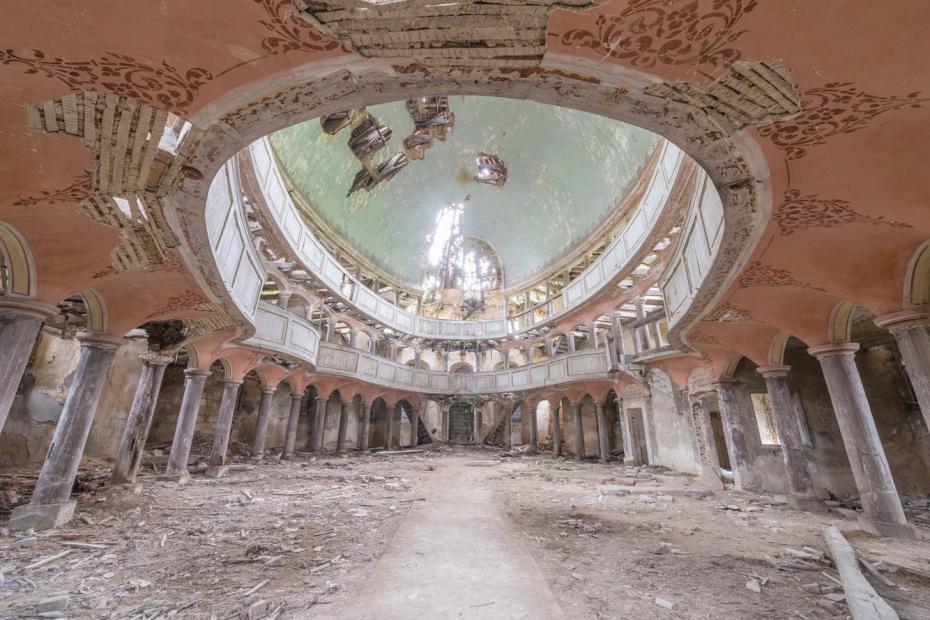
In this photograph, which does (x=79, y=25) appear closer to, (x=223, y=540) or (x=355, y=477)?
(x=223, y=540)

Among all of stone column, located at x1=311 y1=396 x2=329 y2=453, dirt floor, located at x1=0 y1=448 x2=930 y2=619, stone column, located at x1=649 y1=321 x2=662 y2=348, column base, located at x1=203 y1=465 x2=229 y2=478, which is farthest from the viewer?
stone column, located at x1=311 y1=396 x2=329 y2=453

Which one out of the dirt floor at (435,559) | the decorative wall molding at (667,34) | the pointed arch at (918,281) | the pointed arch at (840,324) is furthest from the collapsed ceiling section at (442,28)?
the pointed arch at (840,324)

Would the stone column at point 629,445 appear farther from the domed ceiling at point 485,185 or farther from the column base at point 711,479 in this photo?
the domed ceiling at point 485,185

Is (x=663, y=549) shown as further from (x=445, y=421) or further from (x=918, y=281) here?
(x=445, y=421)

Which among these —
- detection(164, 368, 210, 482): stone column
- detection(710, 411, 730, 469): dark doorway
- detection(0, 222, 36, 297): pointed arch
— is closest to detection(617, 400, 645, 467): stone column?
detection(710, 411, 730, 469): dark doorway

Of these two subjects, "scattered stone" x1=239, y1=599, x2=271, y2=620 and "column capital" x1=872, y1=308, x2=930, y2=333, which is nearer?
"scattered stone" x1=239, y1=599, x2=271, y2=620

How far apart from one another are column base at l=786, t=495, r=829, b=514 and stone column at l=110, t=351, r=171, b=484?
1314 centimetres

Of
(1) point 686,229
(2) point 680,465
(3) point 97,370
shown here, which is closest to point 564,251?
(2) point 680,465

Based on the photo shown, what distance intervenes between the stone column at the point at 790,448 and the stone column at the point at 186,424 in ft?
44.6

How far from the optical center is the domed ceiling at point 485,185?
15391mm

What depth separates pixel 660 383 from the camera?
13047 mm

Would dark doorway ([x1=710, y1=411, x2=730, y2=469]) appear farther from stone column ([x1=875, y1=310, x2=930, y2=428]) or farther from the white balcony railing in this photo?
stone column ([x1=875, y1=310, x2=930, y2=428])

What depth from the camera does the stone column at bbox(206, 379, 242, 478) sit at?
10.5 metres

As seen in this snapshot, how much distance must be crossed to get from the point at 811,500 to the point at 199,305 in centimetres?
1205
